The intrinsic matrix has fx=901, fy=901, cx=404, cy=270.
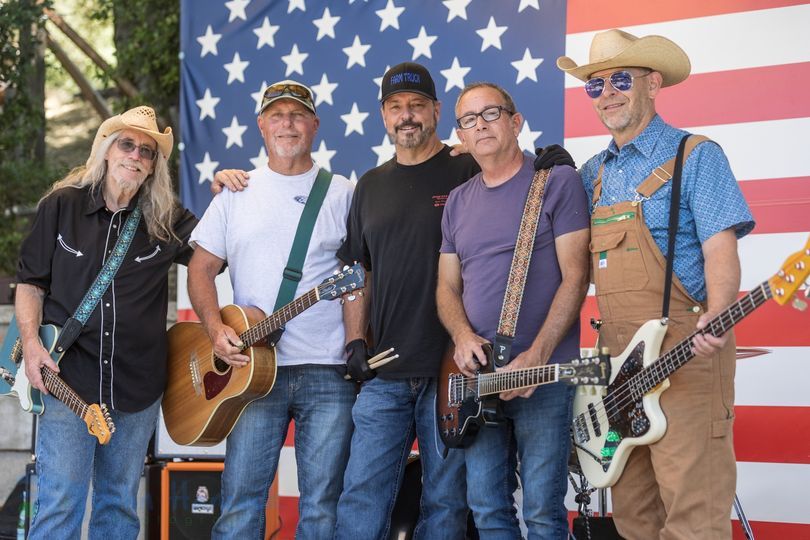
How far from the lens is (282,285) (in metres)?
3.67

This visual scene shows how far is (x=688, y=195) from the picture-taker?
9.36 ft

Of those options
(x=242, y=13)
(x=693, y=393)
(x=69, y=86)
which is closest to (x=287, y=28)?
(x=242, y=13)

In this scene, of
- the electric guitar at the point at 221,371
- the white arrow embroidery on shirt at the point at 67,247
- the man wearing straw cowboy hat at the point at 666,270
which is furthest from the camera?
the white arrow embroidery on shirt at the point at 67,247

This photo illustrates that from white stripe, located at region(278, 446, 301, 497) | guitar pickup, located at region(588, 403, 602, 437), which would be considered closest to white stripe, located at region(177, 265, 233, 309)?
white stripe, located at region(278, 446, 301, 497)

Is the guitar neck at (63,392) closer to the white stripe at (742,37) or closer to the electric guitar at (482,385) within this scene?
the electric guitar at (482,385)

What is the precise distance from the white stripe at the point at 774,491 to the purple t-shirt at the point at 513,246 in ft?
5.36

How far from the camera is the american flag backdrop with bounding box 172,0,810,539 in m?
4.23

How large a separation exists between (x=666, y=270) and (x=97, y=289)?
219 centimetres

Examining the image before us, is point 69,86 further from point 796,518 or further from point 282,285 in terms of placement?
point 796,518

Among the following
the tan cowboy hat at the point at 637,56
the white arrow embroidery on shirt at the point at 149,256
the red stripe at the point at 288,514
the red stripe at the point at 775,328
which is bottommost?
the red stripe at the point at 288,514

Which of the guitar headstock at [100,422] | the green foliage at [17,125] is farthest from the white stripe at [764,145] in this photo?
the green foliage at [17,125]

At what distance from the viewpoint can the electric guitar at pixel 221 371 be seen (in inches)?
139

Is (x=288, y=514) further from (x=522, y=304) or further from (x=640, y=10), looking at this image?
(x=640, y=10)

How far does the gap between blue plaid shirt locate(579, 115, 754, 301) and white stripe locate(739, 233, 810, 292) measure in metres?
1.49
